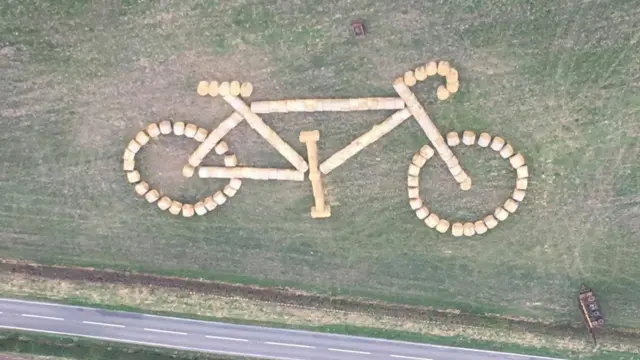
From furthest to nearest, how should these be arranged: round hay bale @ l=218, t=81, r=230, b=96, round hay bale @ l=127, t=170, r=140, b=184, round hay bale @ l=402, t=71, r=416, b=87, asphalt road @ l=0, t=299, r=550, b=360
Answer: asphalt road @ l=0, t=299, r=550, b=360 → round hay bale @ l=127, t=170, r=140, b=184 → round hay bale @ l=218, t=81, r=230, b=96 → round hay bale @ l=402, t=71, r=416, b=87

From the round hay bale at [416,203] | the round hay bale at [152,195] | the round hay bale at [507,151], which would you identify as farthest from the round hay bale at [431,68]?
the round hay bale at [152,195]

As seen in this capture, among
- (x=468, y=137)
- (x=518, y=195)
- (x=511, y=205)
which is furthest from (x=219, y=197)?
(x=518, y=195)

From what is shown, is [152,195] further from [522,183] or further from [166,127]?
[522,183]

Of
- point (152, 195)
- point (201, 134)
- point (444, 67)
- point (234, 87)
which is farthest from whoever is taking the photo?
point (152, 195)

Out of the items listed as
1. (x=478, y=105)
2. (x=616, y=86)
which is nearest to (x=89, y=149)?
(x=478, y=105)

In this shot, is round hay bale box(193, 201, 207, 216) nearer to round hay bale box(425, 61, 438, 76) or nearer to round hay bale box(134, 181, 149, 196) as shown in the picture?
round hay bale box(134, 181, 149, 196)

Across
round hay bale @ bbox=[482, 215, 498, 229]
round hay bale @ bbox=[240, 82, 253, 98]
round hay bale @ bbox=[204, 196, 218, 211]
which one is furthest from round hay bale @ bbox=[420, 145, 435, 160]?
round hay bale @ bbox=[204, 196, 218, 211]

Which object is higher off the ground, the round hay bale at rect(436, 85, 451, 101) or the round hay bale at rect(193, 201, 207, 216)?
the round hay bale at rect(436, 85, 451, 101)
